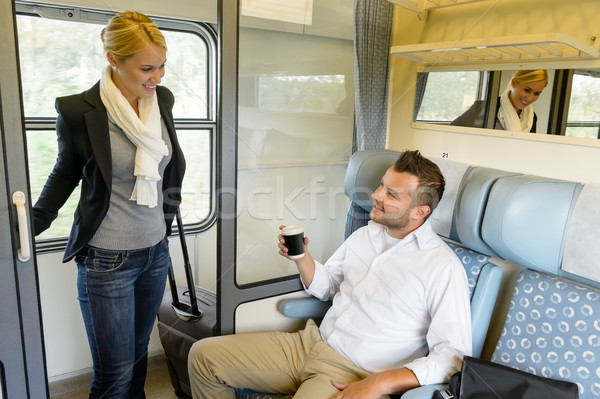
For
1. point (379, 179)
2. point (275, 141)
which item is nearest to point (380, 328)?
point (379, 179)

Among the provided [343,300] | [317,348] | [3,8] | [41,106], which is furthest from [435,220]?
[41,106]

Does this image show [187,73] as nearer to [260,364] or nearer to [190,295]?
[190,295]

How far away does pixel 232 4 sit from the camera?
1.55 metres

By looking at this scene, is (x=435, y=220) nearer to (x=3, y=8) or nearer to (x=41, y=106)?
(x=3, y=8)

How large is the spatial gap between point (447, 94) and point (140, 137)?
1453 mm

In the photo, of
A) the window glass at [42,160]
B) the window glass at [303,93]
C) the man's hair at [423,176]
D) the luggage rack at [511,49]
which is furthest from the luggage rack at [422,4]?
the window glass at [42,160]

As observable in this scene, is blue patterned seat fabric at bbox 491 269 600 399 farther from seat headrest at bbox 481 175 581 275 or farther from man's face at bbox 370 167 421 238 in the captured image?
man's face at bbox 370 167 421 238

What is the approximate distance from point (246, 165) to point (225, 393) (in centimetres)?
90

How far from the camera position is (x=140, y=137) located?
1.53 m

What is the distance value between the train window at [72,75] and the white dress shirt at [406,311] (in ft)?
4.72

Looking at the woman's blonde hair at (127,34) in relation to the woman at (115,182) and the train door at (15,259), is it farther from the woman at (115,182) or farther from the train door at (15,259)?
the train door at (15,259)

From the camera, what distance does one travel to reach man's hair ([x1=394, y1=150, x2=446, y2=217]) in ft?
5.50

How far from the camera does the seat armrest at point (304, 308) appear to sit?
192 cm

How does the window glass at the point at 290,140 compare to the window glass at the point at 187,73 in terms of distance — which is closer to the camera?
the window glass at the point at 290,140
